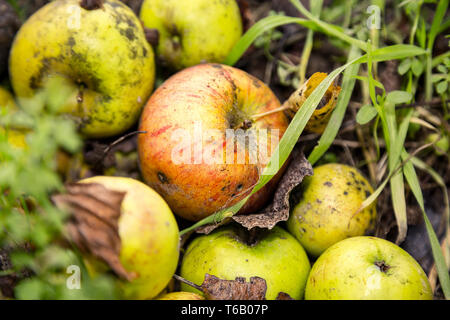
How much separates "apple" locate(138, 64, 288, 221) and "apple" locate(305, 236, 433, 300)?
0.36 m

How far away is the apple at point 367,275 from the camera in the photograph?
1108mm

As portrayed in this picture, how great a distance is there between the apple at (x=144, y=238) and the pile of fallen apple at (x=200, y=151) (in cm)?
1

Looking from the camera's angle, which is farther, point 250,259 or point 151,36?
point 151,36

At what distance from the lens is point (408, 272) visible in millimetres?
1148

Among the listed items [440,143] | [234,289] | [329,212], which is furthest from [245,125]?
[440,143]

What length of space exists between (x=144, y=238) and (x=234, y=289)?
382 millimetres

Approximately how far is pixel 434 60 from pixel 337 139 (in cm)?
52

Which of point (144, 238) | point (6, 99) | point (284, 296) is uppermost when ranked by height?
point (6, 99)

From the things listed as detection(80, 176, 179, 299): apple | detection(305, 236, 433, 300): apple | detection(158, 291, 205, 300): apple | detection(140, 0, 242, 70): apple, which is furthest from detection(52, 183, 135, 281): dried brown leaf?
detection(140, 0, 242, 70): apple

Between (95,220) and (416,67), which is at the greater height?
(416,67)

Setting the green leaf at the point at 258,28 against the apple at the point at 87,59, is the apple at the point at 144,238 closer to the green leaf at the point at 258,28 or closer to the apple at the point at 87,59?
the apple at the point at 87,59

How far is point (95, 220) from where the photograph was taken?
3.28 feet

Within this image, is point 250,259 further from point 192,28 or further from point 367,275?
point 192,28

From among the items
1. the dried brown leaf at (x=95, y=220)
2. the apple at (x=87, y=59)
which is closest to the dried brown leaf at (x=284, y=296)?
the dried brown leaf at (x=95, y=220)
